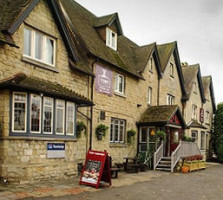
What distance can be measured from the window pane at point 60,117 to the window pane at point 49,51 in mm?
2168

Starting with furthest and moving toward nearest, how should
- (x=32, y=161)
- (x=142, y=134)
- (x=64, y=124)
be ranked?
(x=142, y=134) < (x=64, y=124) < (x=32, y=161)

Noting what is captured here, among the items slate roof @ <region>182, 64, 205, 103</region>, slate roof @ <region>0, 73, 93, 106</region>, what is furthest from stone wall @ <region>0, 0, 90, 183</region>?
slate roof @ <region>182, 64, 205, 103</region>

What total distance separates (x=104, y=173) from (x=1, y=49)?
21.9 ft

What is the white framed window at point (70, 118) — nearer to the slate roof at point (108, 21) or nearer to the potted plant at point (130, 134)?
the potted plant at point (130, 134)

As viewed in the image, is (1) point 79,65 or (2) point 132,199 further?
(1) point 79,65

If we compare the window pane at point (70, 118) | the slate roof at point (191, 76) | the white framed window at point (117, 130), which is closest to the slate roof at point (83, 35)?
the window pane at point (70, 118)

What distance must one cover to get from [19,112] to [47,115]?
1443 mm

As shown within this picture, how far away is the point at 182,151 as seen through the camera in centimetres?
2120

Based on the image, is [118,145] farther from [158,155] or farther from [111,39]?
[111,39]

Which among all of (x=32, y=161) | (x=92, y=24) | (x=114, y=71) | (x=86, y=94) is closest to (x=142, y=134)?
(x=114, y=71)

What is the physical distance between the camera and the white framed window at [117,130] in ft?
63.8

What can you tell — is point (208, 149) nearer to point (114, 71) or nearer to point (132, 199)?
point (114, 71)

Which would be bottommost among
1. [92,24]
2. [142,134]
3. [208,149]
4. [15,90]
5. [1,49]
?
[208,149]

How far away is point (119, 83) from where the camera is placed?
2033 centimetres
